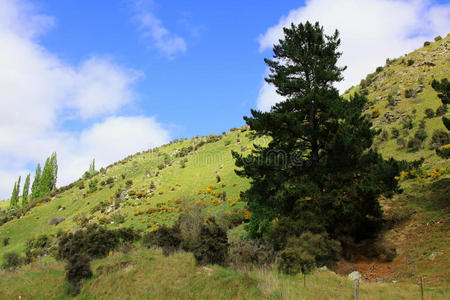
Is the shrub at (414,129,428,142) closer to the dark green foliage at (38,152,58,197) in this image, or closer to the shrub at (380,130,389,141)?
the shrub at (380,130,389,141)

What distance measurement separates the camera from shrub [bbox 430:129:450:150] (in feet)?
84.7

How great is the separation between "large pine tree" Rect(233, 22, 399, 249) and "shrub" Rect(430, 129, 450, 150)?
12.8 m

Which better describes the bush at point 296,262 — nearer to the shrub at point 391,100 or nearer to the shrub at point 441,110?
the shrub at point 441,110

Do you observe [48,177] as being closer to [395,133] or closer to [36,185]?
[36,185]

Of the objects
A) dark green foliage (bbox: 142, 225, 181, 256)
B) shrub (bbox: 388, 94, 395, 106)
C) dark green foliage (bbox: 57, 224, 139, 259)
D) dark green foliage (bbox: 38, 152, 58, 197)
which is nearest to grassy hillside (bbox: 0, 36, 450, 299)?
shrub (bbox: 388, 94, 395, 106)

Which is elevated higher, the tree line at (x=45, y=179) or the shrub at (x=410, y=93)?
the shrub at (x=410, y=93)

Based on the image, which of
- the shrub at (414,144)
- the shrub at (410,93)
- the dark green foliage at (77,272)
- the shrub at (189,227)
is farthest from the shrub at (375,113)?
the dark green foliage at (77,272)

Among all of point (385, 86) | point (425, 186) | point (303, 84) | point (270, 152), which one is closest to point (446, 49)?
point (385, 86)

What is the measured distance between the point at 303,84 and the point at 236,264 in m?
12.2

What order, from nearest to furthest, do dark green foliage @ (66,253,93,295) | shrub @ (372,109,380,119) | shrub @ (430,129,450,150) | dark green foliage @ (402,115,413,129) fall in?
dark green foliage @ (66,253,93,295) → shrub @ (430,129,450,150) → dark green foliage @ (402,115,413,129) → shrub @ (372,109,380,119)

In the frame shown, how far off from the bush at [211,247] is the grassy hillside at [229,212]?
679mm

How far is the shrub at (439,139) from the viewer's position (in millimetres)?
25812

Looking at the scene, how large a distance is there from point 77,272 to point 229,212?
18.1 m

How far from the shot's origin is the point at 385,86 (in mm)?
49188
